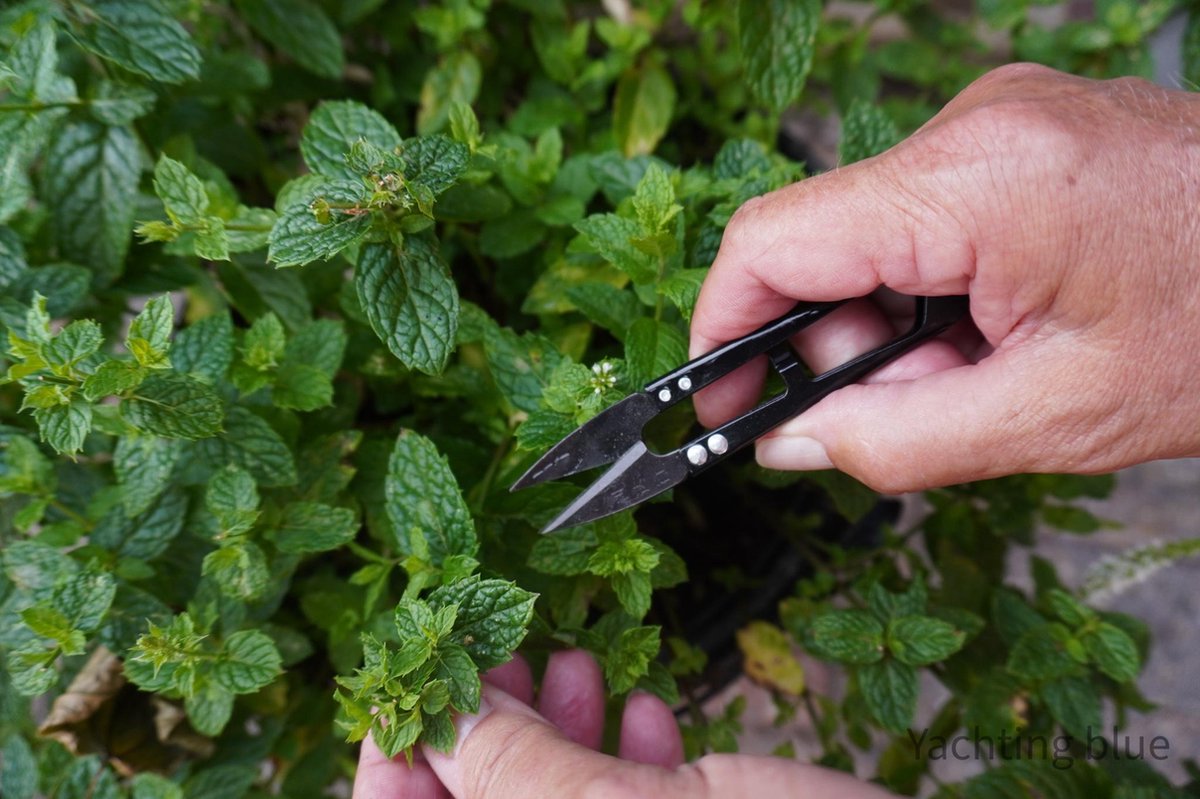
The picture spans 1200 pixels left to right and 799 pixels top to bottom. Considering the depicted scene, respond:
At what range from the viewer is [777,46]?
44.7 inches

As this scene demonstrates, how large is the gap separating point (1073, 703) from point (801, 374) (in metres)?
0.62

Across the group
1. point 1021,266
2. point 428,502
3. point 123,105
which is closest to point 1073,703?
point 1021,266

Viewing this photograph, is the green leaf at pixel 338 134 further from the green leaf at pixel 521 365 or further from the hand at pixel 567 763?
the hand at pixel 567 763

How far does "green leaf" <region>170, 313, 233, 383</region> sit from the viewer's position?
92 centimetres

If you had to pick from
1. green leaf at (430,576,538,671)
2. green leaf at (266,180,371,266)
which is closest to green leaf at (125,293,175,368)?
green leaf at (266,180,371,266)

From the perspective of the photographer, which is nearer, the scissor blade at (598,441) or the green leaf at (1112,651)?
the scissor blade at (598,441)

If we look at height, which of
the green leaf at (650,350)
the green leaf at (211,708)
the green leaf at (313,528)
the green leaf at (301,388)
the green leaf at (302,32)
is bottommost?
the green leaf at (211,708)

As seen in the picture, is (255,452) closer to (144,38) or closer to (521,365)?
(521,365)

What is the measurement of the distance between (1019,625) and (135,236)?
1.30 m

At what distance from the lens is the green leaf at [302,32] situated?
122 cm

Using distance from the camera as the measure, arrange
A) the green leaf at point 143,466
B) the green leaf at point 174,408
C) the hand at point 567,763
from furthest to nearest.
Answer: the green leaf at point 143,466, the green leaf at point 174,408, the hand at point 567,763

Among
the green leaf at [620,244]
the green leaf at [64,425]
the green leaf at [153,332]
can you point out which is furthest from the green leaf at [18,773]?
the green leaf at [620,244]

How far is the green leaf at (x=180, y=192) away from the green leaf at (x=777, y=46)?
691 millimetres

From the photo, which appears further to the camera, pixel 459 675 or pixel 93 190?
pixel 93 190
